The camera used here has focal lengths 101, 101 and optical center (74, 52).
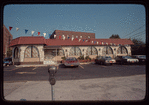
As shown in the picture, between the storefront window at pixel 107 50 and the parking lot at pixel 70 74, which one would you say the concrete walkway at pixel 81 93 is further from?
the storefront window at pixel 107 50

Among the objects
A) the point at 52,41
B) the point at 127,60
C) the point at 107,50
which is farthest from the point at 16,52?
the point at 127,60

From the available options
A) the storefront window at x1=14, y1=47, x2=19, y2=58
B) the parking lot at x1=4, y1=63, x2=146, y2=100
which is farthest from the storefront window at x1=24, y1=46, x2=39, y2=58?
the parking lot at x1=4, y1=63, x2=146, y2=100

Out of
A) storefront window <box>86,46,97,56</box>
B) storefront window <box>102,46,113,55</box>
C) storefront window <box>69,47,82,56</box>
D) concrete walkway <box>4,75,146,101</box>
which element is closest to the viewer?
concrete walkway <box>4,75,146,101</box>

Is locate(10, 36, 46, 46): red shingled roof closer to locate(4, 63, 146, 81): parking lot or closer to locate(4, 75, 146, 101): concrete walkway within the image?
locate(4, 63, 146, 81): parking lot

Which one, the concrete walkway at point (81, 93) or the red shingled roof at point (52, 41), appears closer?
the concrete walkway at point (81, 93)

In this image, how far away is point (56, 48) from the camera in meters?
19.8

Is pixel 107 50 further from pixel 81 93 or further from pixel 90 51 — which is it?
pixel 81 93

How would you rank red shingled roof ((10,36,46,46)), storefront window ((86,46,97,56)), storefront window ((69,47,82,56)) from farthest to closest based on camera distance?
storefront window ((86,46,97,56)) < storefront window ((69,47,82,56)) < red shingled roof ((10,36,46,46))

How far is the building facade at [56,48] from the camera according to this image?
1981 centimetres

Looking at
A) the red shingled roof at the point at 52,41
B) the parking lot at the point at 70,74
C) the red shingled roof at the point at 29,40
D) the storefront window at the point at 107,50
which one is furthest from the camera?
the storefront window at the point at 107,50

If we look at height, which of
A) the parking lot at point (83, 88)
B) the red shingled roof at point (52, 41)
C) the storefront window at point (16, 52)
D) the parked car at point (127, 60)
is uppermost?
the red shingled roof at point (52, 41)

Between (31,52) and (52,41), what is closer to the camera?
(31,52)

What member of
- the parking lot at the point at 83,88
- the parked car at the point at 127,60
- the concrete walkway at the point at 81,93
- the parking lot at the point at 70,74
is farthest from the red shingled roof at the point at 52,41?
the concrete walkway at the point at 81,93

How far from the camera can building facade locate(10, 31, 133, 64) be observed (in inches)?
780
